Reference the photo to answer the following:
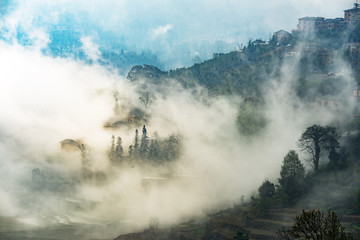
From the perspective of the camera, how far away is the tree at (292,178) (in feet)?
252

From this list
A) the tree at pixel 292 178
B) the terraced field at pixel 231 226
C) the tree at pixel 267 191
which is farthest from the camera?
the tree at pixel 267 191

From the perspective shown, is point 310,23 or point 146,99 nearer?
point 146,99

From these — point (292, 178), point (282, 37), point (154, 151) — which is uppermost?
point (282, 37)

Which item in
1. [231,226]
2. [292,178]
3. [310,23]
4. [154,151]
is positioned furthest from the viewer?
[310,23]

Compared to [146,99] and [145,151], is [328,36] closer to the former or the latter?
[146,99]

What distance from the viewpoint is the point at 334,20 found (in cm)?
17662

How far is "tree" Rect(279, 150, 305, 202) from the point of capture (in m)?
76.7

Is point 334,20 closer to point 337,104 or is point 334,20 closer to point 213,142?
point 337,104

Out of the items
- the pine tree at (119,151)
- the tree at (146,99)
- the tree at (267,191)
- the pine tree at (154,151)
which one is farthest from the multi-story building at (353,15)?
the tree at (267,191)

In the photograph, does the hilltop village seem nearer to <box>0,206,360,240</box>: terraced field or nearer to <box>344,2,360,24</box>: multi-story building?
<box>344,2,360,24</box>: multi-story building

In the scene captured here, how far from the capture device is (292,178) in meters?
78.6

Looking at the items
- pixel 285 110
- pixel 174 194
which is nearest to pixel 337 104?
pixel 285 110

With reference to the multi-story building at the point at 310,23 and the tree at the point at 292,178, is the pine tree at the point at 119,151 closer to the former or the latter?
the tree at the point at 292,178

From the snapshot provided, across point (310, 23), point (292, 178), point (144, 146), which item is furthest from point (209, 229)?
point (310, 23)
